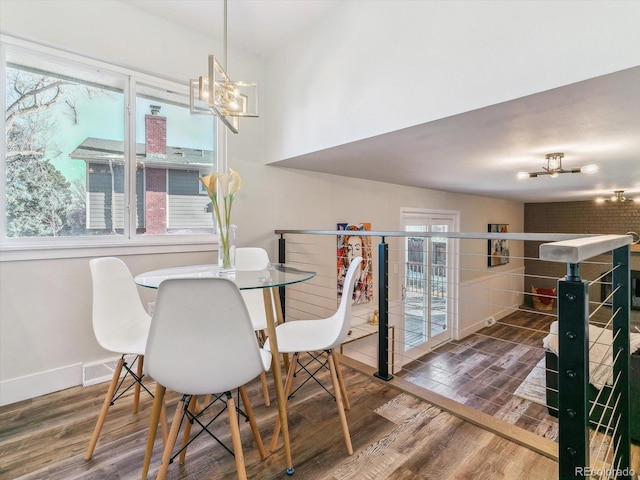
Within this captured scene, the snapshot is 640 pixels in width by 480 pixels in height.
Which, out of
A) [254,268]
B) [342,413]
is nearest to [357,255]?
[254,268]

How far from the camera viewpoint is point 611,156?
284cm

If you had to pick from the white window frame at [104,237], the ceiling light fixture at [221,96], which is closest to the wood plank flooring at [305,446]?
the white window frame at [104,237]

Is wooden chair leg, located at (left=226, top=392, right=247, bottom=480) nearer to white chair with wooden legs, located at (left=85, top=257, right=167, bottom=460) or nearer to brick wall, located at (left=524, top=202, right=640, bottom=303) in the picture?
white chair with wooden legs, located at (left=85, top=257, right=167, bottom=460)

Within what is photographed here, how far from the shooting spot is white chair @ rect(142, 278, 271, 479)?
1.03 metres

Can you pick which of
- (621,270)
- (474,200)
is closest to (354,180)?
(621,270)

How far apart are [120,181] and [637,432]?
4.32 metres

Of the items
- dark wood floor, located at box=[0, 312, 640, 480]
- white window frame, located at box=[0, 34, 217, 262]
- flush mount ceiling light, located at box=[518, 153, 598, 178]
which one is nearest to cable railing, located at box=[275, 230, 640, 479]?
dark wood floor, located at box=[0, 312, 640, 480]

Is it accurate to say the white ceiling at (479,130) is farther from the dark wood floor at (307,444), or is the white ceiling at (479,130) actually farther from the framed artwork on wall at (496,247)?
the framed artwork on wall at (496,247)

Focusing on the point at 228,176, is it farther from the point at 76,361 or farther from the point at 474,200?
the point at 474,200

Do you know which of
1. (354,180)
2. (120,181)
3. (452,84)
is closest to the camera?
(452,84)

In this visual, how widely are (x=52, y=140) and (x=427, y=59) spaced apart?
2.52 meters

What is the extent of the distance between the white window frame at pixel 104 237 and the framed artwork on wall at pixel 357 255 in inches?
61.9

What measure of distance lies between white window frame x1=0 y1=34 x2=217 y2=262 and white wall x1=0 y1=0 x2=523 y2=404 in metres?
0.05

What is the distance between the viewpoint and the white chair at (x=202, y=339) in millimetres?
1031
